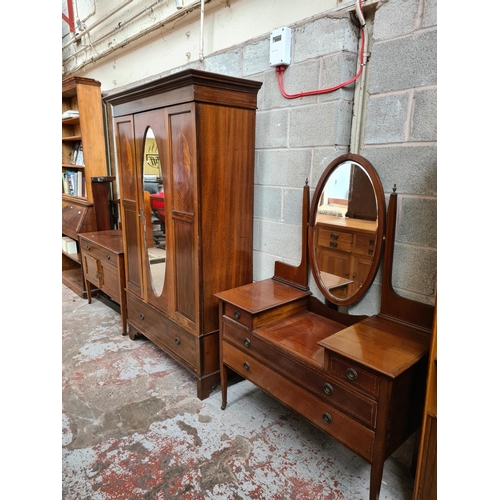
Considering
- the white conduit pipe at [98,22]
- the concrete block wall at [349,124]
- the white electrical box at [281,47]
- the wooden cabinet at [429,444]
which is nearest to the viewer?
the wooden cabinet at [429,444]

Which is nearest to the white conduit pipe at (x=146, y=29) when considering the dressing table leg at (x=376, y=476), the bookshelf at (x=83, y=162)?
the bookshelf at (x=83, y=162)

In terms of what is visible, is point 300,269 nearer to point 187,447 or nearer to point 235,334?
point 235,334

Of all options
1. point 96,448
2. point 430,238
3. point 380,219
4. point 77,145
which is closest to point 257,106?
point 380,219

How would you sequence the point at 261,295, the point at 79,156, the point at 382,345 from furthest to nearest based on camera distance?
the point at 79,156 < the point at 261,295 < the point at 382,345

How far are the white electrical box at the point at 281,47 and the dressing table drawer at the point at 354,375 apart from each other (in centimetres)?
147

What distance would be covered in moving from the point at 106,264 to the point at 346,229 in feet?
6.77

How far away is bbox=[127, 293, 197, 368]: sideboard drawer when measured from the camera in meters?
2.07

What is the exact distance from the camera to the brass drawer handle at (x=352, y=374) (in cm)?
125

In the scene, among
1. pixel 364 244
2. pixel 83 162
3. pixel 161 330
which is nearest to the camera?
pixel 364 244

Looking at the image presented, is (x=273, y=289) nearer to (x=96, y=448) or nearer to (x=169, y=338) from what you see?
(x=169, y=338)

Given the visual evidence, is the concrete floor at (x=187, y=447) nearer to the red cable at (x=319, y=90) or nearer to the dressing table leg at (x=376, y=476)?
the dressing table leg at (x=376, y=476)

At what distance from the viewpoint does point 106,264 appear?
2.91 meters

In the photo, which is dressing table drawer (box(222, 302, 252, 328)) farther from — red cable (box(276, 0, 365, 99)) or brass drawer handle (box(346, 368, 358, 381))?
red cable (box(276, 0, 365, 99))

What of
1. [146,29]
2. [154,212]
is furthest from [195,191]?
[146,29]
